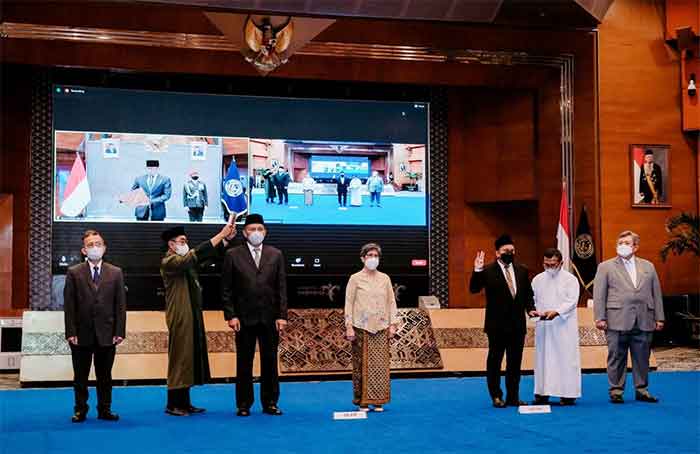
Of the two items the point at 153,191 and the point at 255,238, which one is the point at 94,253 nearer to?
the point at 255,238

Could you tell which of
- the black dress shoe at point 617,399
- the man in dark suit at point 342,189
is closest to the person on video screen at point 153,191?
the man in dark suit at point 342,189

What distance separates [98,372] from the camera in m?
7.06

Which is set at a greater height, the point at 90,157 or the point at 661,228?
the point at 90,157

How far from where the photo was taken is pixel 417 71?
13.0 meters

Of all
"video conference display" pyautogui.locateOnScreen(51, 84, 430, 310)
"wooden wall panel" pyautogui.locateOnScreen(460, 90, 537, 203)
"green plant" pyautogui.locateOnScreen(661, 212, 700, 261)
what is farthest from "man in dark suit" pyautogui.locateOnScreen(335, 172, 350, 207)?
"green plant" pyautogui.locateOnScreen(661, 212, 700, 261)

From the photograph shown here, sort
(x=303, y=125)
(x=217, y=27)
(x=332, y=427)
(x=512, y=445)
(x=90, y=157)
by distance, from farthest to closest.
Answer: (x=303, y=125), (x=90, y=157), (x=217, y=27), (x=332, y=427), (x=512, y=445)

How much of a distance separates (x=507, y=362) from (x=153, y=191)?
22.3 ft

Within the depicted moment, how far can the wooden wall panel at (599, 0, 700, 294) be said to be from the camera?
515 inches

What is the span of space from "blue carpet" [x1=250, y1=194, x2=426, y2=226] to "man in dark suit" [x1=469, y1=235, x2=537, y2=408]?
18.9 ft

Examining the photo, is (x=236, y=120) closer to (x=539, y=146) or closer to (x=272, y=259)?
(x=539, y=146)

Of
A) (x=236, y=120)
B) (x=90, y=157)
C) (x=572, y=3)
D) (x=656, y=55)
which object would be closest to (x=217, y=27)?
(x=236, y=120)

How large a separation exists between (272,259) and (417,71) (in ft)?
20.6

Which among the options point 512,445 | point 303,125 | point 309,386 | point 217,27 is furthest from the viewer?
point 303,125

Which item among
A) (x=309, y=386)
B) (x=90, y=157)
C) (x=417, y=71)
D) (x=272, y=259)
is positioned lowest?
(x=309, y=386)
